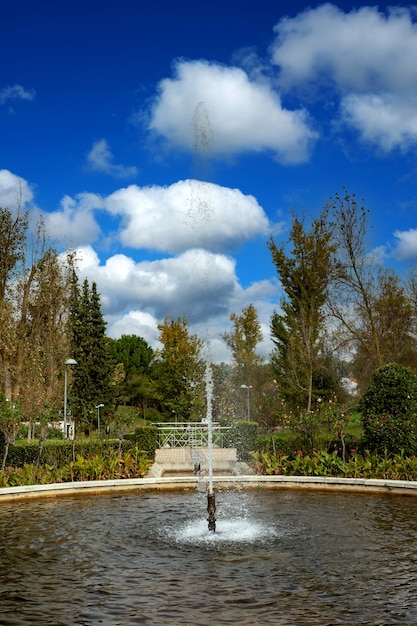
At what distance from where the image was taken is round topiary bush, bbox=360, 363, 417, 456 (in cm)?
1831

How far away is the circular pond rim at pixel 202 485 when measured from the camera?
16.3 metres

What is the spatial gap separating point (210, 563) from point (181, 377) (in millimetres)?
28624

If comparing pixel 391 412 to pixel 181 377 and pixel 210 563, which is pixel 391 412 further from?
pixel 181 377

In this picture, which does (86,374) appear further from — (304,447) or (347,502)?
(347,502)

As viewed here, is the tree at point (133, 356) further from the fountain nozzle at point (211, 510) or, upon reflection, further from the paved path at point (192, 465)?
the fountain nozzle at point (211, 510)

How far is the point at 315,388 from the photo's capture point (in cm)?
3619

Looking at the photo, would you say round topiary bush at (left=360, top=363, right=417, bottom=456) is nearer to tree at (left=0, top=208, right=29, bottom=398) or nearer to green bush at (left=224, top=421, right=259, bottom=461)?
green bush at (left=224, top=421, right=259, bottom=461)

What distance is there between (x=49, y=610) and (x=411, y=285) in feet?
128

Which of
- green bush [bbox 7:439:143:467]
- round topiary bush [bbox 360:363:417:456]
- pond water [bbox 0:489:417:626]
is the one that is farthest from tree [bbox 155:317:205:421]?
pond water [bbox 0:489:417:626]

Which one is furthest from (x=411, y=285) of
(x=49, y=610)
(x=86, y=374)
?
(x=49, y=610)

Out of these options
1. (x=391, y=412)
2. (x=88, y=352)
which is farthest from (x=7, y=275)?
(x=391, y=412)

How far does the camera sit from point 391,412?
61.5 feet

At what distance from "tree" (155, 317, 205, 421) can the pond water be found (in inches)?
895

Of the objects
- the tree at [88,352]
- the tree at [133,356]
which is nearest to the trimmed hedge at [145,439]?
the tree at [88,352]
